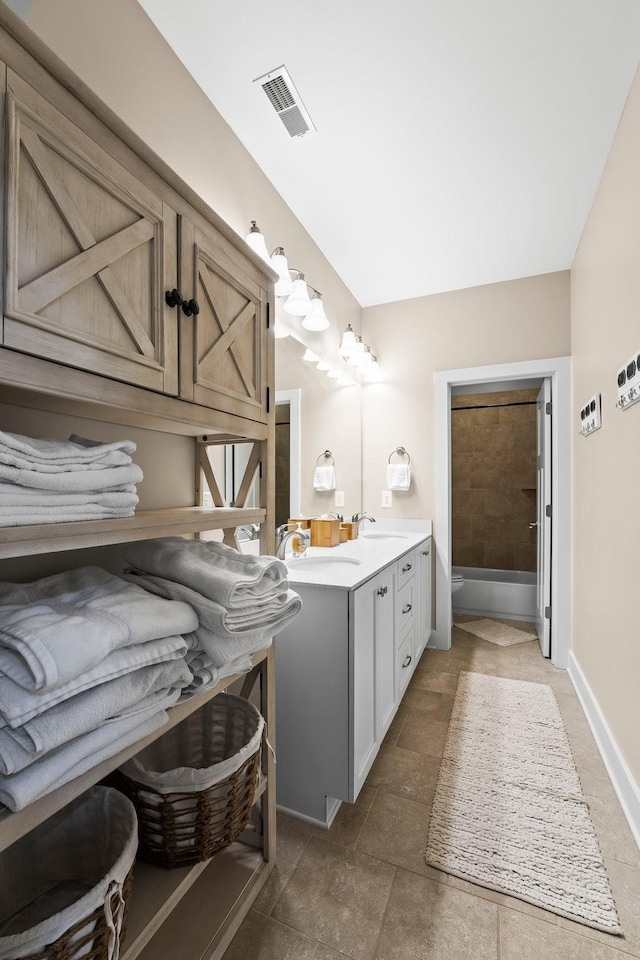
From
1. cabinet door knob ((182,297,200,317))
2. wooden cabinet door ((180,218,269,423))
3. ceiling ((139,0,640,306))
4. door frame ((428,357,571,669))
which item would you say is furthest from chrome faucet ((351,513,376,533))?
cabinet door knob ((182,297,200,317))

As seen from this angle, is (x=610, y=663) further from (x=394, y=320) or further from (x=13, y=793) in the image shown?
(x=394, y=320)

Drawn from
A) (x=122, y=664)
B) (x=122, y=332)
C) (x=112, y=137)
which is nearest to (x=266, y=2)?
(x=112, y=137)

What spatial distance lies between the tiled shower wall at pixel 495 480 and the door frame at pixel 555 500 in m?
1.36

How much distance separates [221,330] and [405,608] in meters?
1.63

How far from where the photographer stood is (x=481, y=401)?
4.38 metres

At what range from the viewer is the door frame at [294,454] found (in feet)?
7.49

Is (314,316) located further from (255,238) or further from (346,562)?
(346,562)

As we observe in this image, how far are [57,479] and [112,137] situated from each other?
60 cm

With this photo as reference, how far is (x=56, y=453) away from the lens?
69 centimetres

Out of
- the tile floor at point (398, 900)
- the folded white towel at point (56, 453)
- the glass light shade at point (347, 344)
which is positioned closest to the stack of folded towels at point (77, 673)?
the folded white towel at point (56, 453)

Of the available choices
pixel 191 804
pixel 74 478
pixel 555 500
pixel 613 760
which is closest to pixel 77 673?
pixel 74 478

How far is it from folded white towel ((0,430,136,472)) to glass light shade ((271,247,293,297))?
1.27 meters

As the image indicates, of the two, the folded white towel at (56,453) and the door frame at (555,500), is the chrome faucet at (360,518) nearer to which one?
the door frame at (555,500)

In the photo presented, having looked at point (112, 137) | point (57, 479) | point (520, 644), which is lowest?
point (520, 644)
